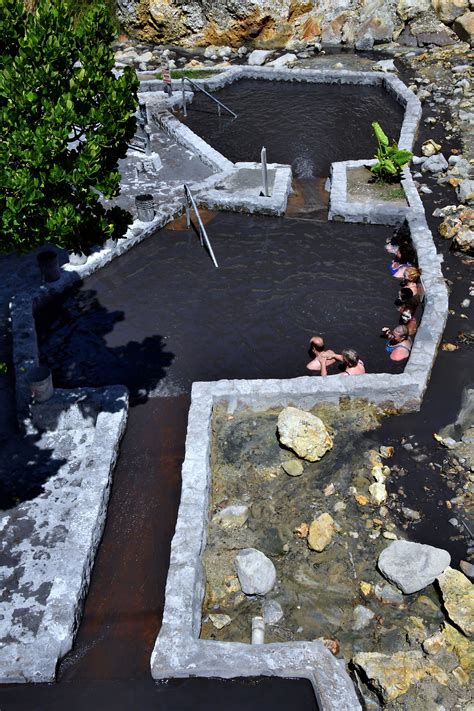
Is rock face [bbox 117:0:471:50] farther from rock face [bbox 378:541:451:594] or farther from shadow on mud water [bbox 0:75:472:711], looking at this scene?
rock face [bbox 378:541:451:594]

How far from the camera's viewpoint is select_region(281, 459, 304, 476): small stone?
31.2 feet

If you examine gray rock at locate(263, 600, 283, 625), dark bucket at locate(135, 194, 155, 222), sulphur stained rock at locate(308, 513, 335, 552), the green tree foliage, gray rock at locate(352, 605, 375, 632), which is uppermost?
the green tree foliage

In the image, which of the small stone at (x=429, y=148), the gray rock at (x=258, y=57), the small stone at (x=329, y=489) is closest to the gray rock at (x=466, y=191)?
the small stone at (x=429, y=148)

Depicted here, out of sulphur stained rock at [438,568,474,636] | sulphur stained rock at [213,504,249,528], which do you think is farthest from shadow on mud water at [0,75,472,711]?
sulphur stained rock at [213,504,249,528]

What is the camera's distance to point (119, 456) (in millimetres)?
10062

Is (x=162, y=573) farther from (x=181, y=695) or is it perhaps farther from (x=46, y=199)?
(x=46, y=199)

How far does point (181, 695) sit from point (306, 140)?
16.2m

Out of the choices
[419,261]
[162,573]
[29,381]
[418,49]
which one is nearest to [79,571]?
[162,573]

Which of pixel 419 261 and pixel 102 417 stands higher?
pixel 419 261

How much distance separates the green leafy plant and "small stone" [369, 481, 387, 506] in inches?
376

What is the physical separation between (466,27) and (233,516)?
932 inches

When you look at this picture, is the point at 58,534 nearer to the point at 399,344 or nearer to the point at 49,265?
the point at 49,265

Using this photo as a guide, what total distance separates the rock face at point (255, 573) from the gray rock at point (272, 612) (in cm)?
15

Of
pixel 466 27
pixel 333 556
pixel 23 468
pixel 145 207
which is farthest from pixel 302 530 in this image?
pixel 466 27
